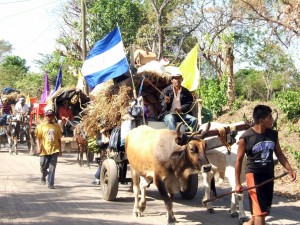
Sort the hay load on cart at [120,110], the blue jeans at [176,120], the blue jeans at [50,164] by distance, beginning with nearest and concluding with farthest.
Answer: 1. the blue jeans at [176,120]
2. the hay load on cart at [120,110]
3. the blue jeans at [50,164]

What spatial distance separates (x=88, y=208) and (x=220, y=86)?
13.6 m

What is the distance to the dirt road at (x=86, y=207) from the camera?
859 centimetres

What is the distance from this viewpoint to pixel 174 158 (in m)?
8.11

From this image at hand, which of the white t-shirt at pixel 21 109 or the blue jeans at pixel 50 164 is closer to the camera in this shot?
the blue jeans at pixel 50 164

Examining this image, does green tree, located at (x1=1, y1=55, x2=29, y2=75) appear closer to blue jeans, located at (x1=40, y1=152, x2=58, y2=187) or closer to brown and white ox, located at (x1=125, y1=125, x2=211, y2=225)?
blue jeans, located at (x1=40, y1=152, x2=58, y2=187)

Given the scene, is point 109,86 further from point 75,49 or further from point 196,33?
point 75,49

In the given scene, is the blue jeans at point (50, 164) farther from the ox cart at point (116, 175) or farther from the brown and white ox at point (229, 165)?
the brown and white ox at point (229, 165)

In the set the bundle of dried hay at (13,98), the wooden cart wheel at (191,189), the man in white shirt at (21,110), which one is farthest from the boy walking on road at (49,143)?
the bundle of dried hay at (13,98)

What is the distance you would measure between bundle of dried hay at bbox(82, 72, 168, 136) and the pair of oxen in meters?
1.12

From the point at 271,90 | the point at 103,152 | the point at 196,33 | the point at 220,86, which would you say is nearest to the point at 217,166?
the point at 103,152

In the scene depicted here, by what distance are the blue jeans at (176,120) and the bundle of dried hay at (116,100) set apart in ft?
3.26

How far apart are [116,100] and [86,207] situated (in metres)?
2.29

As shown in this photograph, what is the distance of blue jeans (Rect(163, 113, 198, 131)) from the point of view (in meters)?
9.70

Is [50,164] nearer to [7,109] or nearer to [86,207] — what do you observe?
[86,207]
